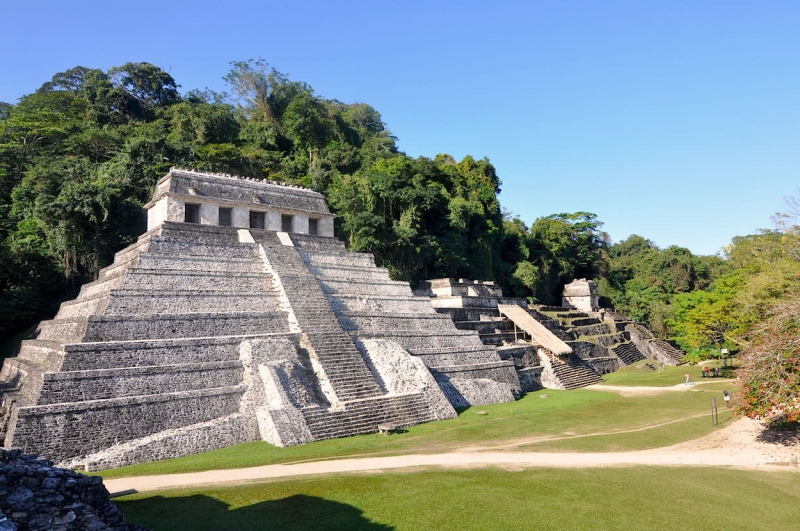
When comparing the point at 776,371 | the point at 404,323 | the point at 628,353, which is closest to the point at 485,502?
the point at 776,371

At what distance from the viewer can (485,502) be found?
34.3ft

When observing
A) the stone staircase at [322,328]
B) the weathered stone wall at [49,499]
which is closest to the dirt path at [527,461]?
the weathered stone wall at [49,499]

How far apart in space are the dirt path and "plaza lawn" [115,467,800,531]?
2.15ft

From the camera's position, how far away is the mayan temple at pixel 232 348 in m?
13.9

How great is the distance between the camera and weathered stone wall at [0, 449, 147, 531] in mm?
6574

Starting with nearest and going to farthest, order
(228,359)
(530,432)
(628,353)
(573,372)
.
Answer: (530,432) < (228,359) < (573,372) < (628,353)

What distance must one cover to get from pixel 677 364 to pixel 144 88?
5156 cm

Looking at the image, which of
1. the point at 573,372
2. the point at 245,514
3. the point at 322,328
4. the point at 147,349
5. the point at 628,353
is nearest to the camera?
the point at 245,514

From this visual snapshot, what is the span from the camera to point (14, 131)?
115 feet

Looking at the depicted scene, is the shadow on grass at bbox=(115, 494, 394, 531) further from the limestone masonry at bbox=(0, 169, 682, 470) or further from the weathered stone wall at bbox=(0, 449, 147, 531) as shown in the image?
the limestone masonry at bbox=(0, 169, 682, 470)

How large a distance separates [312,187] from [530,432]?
27.0m

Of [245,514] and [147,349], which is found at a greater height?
[147,349]

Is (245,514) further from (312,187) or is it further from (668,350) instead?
(668,350)

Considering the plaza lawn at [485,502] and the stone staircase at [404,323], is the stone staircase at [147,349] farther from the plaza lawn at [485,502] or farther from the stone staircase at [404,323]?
the plaza lawn at [485,502]
